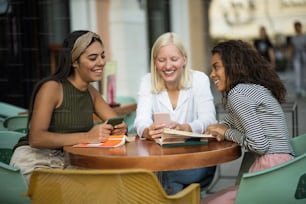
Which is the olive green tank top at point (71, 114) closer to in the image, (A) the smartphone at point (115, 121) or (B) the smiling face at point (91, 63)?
(B) the smiling face at point (91, 63)

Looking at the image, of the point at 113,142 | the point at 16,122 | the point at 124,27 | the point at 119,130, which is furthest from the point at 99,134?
the point at 124,27

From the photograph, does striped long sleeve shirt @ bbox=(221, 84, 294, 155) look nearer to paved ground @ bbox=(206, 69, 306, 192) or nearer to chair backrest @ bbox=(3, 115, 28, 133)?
paved ground @ bbox=(206, 69, 306, 192)

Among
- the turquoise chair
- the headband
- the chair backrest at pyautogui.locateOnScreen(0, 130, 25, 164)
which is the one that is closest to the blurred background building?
the chair backrest at pyautogui.locateOnScreen(0, 130, 25, 164)

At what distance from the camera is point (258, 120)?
2.34 meters

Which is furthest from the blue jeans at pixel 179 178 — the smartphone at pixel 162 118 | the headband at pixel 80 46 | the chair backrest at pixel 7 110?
the chair backrest at pixel 7 110

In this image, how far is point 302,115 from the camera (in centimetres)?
368

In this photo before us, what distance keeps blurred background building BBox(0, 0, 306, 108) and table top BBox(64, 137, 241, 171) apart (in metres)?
2.13

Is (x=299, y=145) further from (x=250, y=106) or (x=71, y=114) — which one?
(x=71, y=114)

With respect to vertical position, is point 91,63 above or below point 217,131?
above

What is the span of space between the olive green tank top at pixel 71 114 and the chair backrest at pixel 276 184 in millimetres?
960

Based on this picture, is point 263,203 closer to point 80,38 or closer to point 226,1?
point 80,38

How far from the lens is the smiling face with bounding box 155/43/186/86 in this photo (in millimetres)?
2840

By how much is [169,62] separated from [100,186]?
3.80 feet

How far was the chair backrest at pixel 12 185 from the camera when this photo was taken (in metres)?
2.16
